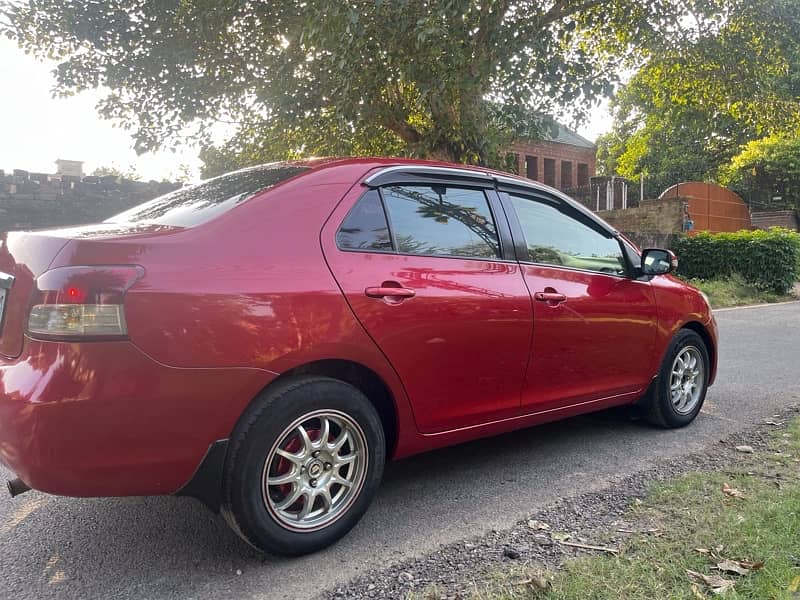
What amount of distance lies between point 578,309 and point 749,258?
1353cm

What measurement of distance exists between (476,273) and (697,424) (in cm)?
249

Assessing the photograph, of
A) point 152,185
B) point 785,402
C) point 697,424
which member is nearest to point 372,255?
point 697,424

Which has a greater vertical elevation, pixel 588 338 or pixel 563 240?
pixel 563 240

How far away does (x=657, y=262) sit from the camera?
4273mm

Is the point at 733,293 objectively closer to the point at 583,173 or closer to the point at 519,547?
the point at 519,547

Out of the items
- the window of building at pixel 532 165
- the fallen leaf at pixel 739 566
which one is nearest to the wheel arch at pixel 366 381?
the fallen leaf at pixel 739 566

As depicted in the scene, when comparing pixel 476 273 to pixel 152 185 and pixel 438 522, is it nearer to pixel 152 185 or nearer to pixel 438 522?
pixel 438 522

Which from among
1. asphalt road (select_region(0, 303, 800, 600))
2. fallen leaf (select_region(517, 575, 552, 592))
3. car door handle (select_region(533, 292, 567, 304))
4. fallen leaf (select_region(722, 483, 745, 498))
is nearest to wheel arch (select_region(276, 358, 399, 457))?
asphalt road (select_region(0, 303, 800, 600))

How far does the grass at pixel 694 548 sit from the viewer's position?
233 centimetres

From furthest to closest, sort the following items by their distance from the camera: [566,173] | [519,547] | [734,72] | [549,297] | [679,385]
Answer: [566,173], [734,72], [679,385], [549,297], [519,547]

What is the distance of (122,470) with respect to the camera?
2291 mm

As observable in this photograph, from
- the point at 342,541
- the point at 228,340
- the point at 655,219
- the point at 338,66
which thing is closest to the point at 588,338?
the point at 342,541

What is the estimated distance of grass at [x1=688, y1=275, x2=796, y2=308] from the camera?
13.7 meters

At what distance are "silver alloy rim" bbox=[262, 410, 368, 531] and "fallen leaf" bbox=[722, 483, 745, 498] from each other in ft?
6.01
